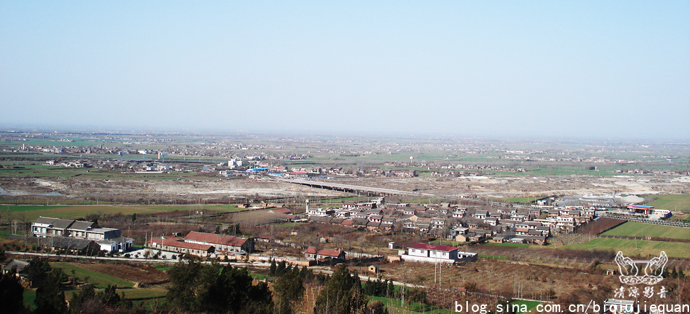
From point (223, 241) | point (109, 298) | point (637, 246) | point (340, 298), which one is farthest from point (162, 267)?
point (637, 246)

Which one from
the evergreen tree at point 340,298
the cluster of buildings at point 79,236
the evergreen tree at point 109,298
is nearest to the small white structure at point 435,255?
the evergreen tree at point 340,298

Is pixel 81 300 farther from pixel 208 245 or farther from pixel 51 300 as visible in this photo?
pixel 208 245

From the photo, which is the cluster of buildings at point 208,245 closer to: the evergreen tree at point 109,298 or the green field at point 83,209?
the green field at point 83,209

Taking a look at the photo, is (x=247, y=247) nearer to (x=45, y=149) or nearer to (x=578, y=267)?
(x=578, y=267)

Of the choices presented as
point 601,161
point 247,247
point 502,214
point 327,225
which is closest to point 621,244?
point 502,214

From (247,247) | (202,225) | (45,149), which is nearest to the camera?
(247,247)

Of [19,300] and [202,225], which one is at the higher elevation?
[19,300]

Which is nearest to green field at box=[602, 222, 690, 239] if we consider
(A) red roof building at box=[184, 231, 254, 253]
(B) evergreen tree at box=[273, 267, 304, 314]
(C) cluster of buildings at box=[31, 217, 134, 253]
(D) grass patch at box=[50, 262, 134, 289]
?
(A) red roof building at box=[184, 231, 254, 253]
